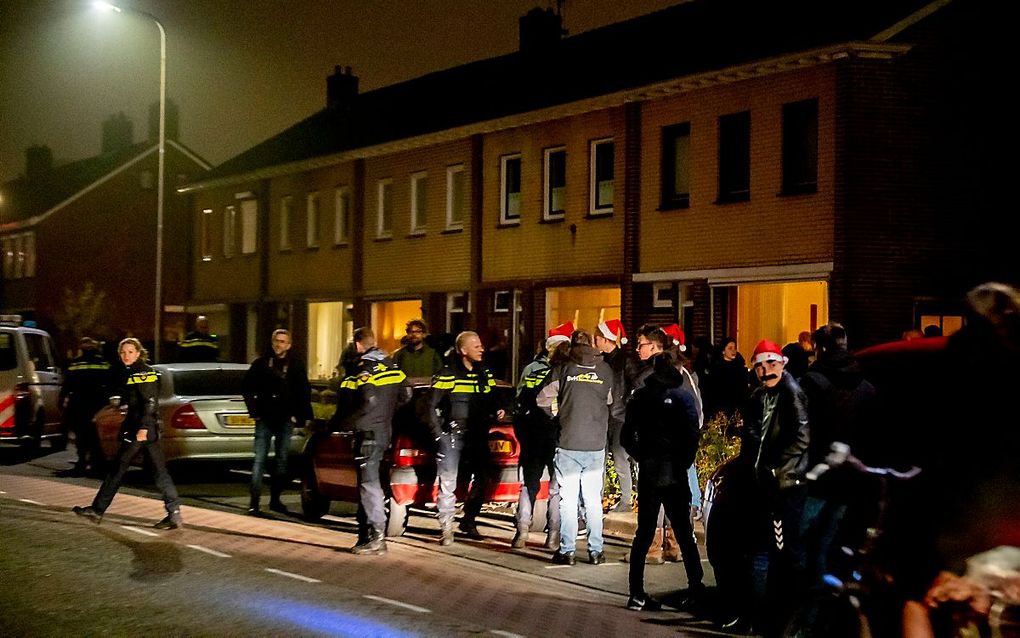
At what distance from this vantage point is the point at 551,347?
40.0 ft

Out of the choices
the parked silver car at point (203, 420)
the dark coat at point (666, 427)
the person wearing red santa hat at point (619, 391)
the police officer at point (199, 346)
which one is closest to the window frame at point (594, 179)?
the police officer at point (199, 346)

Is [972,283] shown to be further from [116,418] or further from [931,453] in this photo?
[931,453]

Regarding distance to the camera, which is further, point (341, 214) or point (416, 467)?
point (341, 214)

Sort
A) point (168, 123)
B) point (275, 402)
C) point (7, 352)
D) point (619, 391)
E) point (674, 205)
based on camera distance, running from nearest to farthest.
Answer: point (619, 391) → point (275, 402) → point (7, 352) → point (674, 205) → point (168, 123)

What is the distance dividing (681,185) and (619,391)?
12.1 meters

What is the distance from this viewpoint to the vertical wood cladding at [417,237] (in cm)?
3097

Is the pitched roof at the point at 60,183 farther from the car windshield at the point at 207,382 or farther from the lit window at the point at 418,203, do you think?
the car windshield at the point at 207,382

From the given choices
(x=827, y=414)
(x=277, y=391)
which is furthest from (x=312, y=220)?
(x=827, y=414)

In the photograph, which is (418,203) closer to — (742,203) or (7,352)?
(742,203)

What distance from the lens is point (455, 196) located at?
103 ft

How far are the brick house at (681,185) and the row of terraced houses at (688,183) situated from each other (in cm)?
4

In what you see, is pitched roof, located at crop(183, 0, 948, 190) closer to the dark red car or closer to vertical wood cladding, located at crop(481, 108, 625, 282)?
vertical wood cladding, located at crop(481, 108, 625, 282)

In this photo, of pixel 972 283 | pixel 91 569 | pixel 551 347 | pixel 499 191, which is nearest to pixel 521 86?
pixel 499 191

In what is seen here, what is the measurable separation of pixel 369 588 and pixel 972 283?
1505 centimetres
